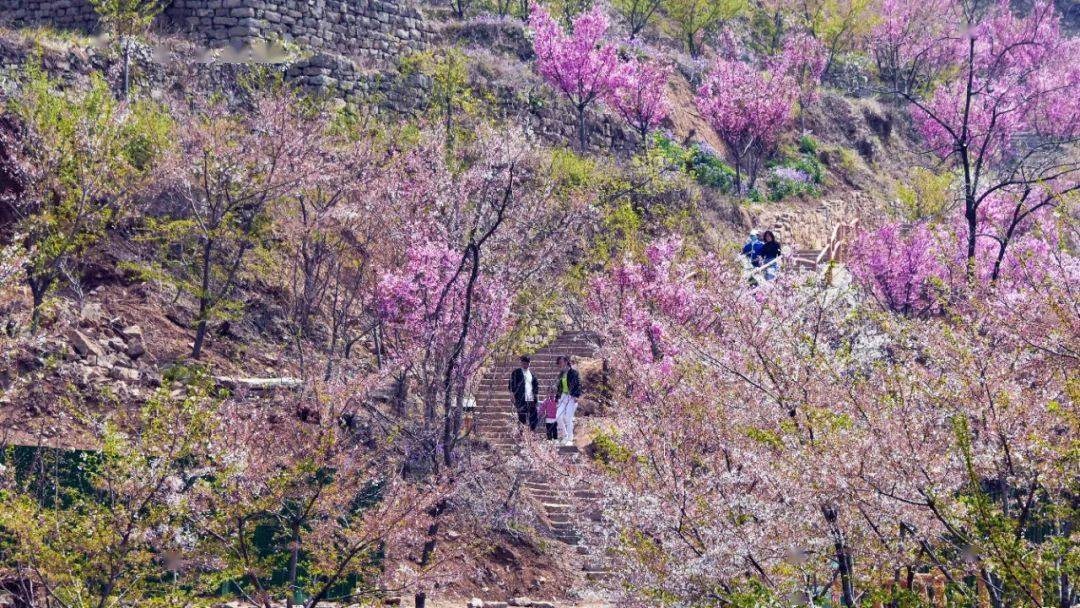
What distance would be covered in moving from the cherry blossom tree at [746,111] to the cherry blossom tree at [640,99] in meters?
1.48

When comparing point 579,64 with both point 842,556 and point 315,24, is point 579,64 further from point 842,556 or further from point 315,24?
point 842,556

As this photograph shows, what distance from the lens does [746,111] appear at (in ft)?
102

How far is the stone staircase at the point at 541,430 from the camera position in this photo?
15618 mm

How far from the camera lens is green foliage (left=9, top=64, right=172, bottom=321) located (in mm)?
16094

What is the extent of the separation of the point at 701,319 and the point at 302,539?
860cm

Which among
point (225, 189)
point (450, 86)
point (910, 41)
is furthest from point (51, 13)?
point (910, 41)

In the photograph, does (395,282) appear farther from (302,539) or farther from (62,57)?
(62,57)

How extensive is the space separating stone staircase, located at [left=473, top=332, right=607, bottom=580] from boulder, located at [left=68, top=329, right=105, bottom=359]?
5.00 m

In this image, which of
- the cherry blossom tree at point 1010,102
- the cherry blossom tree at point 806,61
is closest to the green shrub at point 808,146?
the cherry blossom tree at point 806,61

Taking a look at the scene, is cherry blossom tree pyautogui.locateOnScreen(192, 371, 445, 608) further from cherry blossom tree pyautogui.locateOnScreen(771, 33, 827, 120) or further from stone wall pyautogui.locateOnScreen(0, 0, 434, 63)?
cherry blossom tree pyautogui.locateOnScreen(771, 33, 827, 120)

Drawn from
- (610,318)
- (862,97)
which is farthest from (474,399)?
(862,97)

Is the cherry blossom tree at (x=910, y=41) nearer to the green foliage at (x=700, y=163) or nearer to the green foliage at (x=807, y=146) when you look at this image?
the green foliage at (x=807, y=146)

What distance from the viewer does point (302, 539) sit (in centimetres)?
1182

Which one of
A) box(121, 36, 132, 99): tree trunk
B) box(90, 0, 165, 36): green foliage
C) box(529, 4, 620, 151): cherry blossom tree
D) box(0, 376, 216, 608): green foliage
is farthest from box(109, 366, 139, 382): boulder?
box(529, 4, 620, 151): cherry blossom tree
